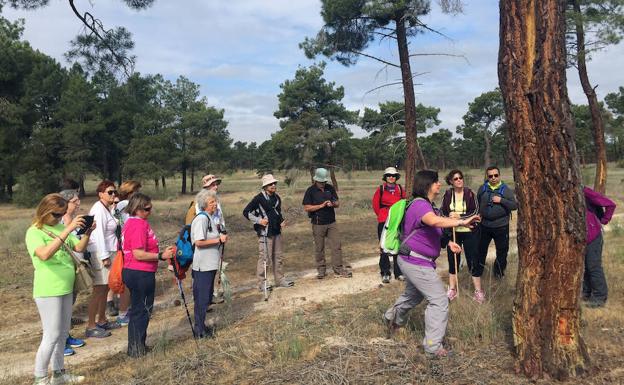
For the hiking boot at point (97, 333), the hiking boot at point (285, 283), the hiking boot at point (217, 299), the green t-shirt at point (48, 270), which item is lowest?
the hiking boot at point (217, 299)

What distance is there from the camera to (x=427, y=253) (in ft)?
12.9

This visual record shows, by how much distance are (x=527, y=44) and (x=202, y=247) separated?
3593 millimetres

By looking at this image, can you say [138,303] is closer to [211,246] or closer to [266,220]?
[211,246]

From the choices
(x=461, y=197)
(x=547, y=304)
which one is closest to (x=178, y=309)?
(x=461, y=197)

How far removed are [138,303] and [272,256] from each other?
9.76 feet

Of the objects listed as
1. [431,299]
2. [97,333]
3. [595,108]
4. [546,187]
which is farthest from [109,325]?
[595,108]

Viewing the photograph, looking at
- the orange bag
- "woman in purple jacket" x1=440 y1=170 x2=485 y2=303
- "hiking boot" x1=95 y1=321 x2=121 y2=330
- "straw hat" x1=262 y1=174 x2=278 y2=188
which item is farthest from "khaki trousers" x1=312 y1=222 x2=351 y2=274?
the orange bag

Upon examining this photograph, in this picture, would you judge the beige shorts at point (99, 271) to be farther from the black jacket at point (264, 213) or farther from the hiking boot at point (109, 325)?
the black jacket at point (264, 213)

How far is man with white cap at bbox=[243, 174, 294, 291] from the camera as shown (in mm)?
6801

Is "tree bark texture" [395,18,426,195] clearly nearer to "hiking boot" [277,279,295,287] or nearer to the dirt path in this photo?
the dirt path

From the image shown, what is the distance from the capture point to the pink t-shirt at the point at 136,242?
14.3 ft

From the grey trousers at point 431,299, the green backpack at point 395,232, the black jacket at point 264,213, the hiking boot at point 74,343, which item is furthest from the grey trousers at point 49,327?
the black jacket at point 264,213

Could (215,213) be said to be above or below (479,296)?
above

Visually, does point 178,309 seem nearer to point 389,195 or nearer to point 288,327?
point 288,327
